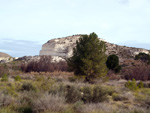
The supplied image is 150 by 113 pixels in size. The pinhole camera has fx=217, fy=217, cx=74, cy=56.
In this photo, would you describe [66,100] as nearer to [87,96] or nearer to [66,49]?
[87,96]

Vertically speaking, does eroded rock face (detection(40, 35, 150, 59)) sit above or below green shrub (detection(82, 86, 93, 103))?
above

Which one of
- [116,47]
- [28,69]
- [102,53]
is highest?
[116,47]

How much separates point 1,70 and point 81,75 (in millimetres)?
15613

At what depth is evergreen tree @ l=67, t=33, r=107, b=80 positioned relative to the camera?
2375 cm

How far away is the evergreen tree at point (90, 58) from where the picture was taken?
77.9 ft

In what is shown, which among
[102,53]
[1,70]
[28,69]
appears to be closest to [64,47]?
[28,69]

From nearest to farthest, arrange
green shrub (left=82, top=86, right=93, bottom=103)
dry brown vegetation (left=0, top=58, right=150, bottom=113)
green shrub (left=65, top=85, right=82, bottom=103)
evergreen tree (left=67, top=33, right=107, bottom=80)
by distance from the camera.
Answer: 1. dry brown vegetation (left=0, top=58, right=150, bottom=113)
2. green shrub (left=65, top=85, right=82, bottom=103)
3. green shrub (left=82, top=86, right=93, bottom=103)
4. evergreen tree (left=67, top=33, right=107, bottom=80)

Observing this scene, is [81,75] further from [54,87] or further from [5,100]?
[5,100]

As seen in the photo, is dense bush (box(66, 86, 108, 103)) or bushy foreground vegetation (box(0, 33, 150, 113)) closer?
bushy foreground vegetation (box(0, 33, 150, 113))

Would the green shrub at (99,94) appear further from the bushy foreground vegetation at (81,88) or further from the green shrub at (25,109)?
the green shrub at (25,109)

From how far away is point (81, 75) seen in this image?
2414 centimetres

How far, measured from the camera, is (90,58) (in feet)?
79.2

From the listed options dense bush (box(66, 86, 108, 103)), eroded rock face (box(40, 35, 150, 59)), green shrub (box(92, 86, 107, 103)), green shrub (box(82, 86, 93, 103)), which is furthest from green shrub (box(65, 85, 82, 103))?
eroded rock face (box(40, 35, 150, 59))

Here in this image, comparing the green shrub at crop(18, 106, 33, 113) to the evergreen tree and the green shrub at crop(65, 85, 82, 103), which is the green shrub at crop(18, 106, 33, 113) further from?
the evergreen tree
